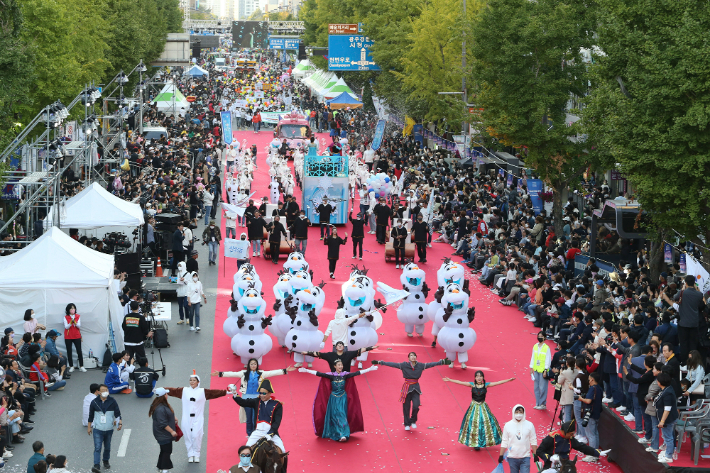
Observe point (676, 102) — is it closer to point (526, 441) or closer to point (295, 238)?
point (526, 441)

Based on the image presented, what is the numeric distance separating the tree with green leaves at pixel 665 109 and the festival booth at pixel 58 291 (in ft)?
34.9

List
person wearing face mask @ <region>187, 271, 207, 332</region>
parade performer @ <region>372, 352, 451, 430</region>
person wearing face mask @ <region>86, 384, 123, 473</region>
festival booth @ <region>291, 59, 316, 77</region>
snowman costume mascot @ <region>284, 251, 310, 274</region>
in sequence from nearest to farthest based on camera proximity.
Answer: person wearing face mask @ <region>86, 384, 123, 473</region>
parade performer @ <region>372, 352, 451, 430</region>
person wearing face mask @ <region>187, 271, 207, 332</region>
snowman costume mascot @ <region>284, 251, 310, 274</region>
festival booth @ <region>291, 59, 316, 77</region>

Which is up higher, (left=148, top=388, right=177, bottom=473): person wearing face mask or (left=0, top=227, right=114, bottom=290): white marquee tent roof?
(left=0, top=227, right=114, bottom=290): white marquee tent roof

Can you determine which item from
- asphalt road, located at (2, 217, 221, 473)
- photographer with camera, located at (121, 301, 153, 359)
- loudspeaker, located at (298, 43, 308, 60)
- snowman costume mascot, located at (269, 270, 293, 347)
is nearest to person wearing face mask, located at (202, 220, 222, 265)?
asphalt road, located at (2, 217, 221, 473)

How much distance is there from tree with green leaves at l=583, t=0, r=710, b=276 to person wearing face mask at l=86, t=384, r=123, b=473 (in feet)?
34.4

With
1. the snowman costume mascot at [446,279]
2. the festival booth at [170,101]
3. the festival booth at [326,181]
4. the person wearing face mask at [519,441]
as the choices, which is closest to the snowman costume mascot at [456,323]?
the snowman costume mascot at [446,279]

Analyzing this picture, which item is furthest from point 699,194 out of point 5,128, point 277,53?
point 277,53

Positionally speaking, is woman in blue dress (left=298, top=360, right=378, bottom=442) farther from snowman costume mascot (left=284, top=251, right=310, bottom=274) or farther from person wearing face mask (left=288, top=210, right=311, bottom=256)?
person wearing face mask (left=288, top=210, right=311, bottom=256)

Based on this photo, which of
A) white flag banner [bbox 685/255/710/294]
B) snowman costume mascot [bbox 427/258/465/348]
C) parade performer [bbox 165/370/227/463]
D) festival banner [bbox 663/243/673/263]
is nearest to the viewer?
parade performer [bbox 165/370/227/463]

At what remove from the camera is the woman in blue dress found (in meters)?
14.1

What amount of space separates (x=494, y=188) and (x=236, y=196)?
965cm

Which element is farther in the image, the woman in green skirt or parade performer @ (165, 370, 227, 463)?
the woman in green skirt

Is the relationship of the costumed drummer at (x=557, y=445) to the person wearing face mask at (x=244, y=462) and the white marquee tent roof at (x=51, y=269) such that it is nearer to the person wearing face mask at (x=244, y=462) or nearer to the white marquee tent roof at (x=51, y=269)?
the person wearing face mask at (x=244, y=462)

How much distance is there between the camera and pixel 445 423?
50.9 ft
